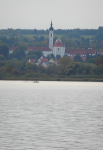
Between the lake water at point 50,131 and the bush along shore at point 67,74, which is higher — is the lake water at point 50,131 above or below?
below

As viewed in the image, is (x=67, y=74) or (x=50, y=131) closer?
(x=50, y=131)

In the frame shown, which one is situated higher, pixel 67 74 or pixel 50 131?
pixel 67 74

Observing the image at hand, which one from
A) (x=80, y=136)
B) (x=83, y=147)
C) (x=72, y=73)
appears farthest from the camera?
(x=72, y=73)

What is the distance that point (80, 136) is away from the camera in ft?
53.4

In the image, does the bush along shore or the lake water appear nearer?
the lake water

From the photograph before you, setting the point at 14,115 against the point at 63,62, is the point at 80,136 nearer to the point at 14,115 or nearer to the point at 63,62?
the point at 14,115

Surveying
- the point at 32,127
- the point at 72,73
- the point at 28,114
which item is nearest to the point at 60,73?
the point at 72,73

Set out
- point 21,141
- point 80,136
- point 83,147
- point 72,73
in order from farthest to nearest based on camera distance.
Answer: point 72,73, point 80,136, point 21,141, point 83,147

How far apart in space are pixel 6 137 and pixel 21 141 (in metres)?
0.97

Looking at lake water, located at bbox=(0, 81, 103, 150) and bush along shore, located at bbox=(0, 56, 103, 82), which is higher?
bush along shore, located at bbox=(0, 56, 103, 82)

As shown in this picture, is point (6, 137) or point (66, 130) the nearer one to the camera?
point (6, 137)

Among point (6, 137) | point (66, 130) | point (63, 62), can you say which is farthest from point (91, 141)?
point (63, 62)

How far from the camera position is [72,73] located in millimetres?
81688

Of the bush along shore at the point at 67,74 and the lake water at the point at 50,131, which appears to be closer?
the lake water at the point at 50,131
